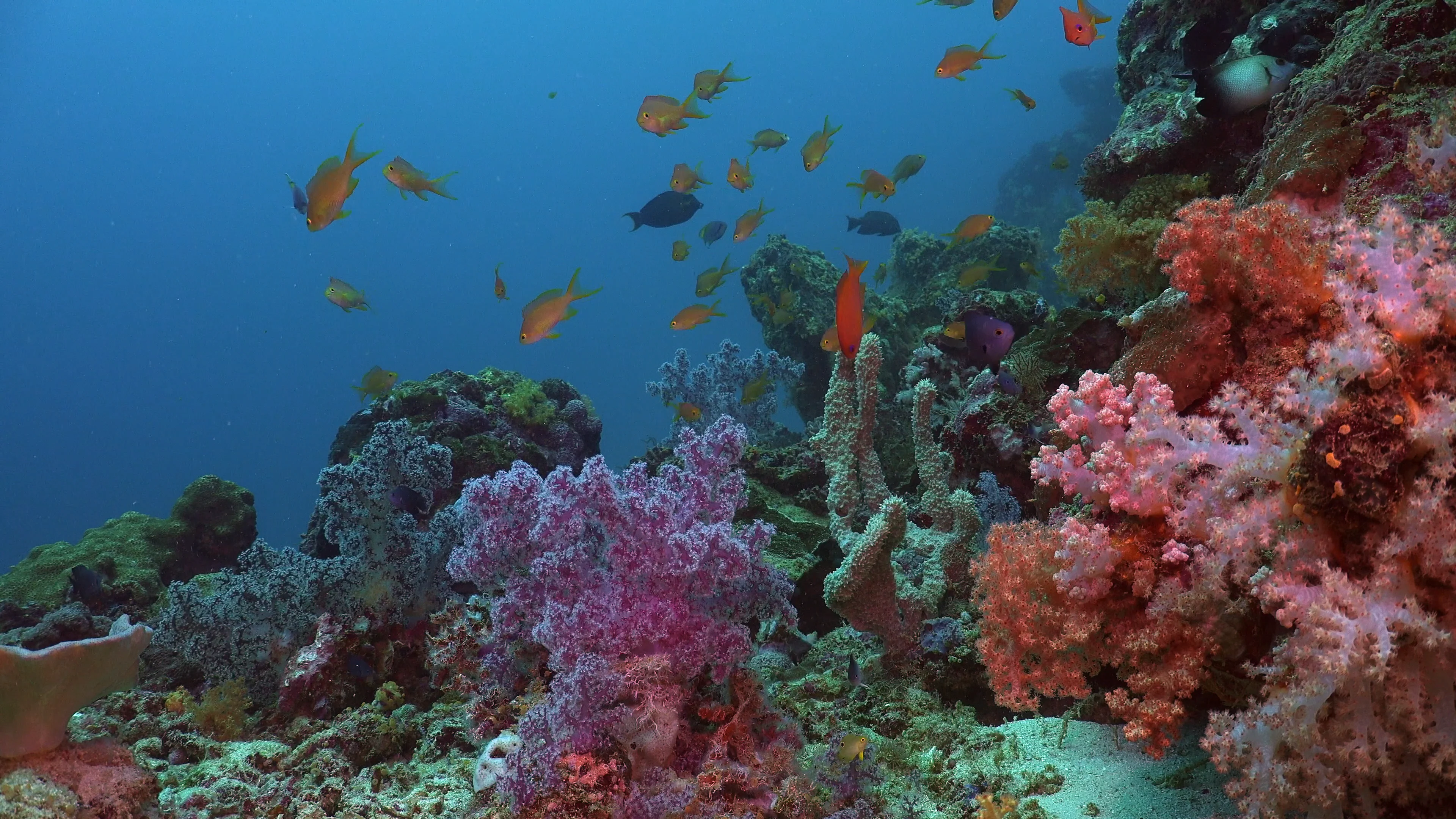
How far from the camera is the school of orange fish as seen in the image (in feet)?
16.1

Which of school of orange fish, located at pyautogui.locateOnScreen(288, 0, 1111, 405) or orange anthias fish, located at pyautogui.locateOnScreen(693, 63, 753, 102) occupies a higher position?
orange anthias fish, located at pyautogui.locateOnScreen(693, 63, 753, 102)

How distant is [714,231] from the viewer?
→ 1023 cm

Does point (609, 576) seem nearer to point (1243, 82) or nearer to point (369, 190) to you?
point (1243, 82)

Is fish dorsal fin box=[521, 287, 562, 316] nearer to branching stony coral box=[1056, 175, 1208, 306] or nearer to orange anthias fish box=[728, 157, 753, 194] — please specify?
orange anthias fish box=[728, 157, 753, 194]

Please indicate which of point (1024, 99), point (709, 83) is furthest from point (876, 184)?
point (1024, 99)

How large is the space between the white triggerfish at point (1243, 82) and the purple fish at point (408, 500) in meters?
5.81

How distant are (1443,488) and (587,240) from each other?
5228 inches

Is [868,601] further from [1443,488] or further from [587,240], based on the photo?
[587,240]

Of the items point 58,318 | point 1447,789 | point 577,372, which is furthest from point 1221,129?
point 58,318

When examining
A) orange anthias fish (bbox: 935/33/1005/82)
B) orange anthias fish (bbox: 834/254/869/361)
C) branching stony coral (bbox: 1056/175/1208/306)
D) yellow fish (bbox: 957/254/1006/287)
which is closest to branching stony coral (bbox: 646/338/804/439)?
yellow fish (bbox: 957/254/1006/287)

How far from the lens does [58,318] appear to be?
9269 cm

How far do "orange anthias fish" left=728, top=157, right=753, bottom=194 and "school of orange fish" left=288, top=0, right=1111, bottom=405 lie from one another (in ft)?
0.04

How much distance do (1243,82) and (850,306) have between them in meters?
2.70

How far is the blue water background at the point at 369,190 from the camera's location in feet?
294
